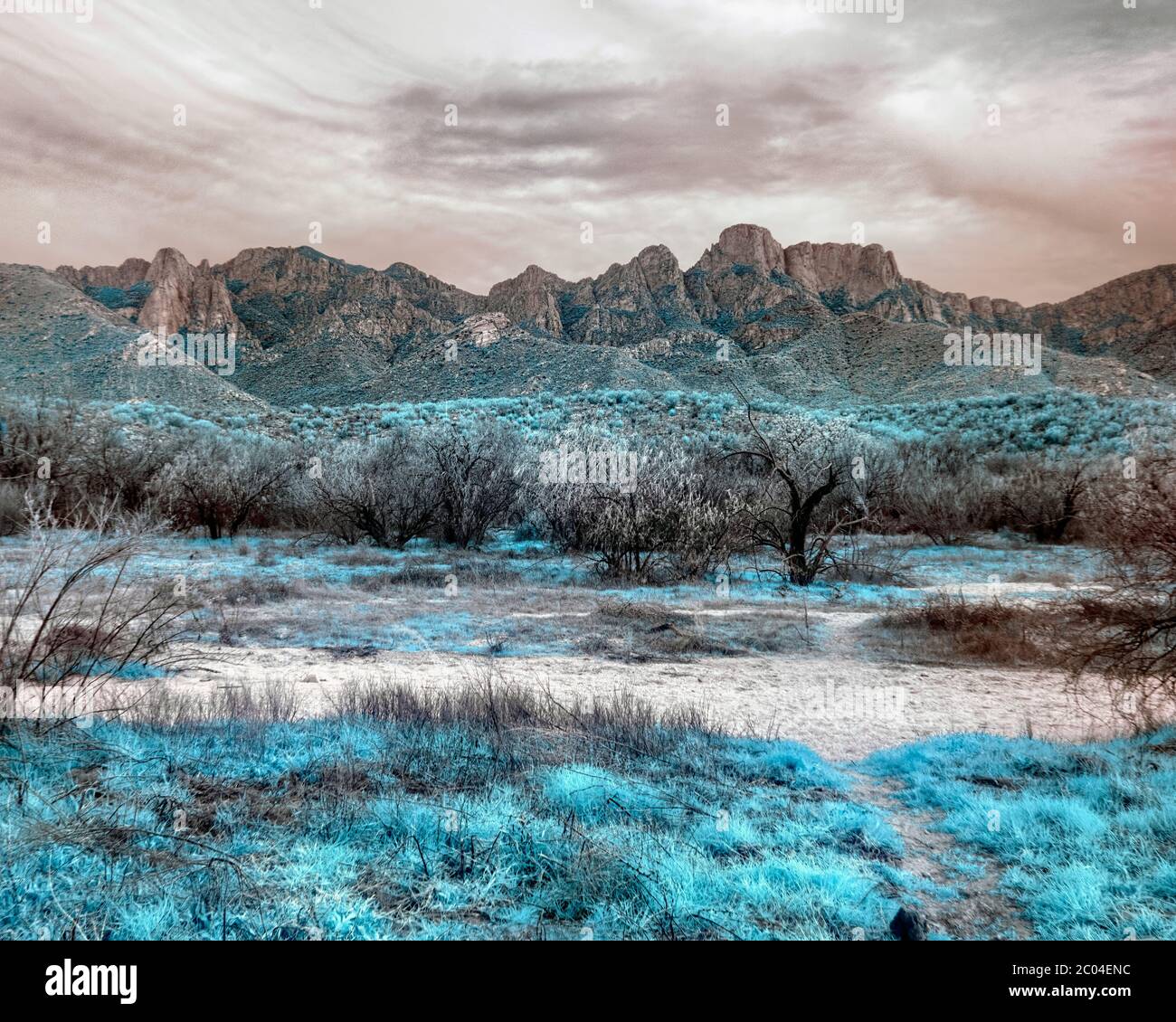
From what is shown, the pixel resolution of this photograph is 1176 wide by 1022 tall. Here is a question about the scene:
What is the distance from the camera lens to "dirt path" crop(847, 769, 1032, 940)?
3.29 meters

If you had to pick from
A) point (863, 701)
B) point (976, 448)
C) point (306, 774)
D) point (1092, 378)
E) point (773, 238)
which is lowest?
point (863, 701)

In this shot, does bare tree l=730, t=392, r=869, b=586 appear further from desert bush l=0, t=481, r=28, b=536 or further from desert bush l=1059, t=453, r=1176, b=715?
desert bush l=0, t=481, r=28, b=536

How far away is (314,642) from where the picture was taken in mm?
10070

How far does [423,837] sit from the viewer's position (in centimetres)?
385

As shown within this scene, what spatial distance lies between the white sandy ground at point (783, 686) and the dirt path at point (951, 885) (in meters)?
1.35

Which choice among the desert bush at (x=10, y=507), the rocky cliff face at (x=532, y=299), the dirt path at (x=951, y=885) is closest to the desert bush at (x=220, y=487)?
the desert bush at (x=10, y=507)

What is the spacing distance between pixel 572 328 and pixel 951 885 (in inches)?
3441

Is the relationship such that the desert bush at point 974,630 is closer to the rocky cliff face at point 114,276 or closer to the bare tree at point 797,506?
the bare tree at point 797,506

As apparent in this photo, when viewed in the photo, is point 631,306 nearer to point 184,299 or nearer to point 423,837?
point 184,299

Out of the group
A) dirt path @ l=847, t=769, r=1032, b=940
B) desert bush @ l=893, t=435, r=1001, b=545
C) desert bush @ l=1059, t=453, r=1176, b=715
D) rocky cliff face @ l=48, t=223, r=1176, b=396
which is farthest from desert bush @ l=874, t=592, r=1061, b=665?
rocky cliff face @ l=48, t=223, r=1176, b=396

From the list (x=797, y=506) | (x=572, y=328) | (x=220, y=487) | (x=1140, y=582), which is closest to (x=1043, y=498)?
(x=797, y=506)

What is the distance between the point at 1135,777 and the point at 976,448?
30.9 m
